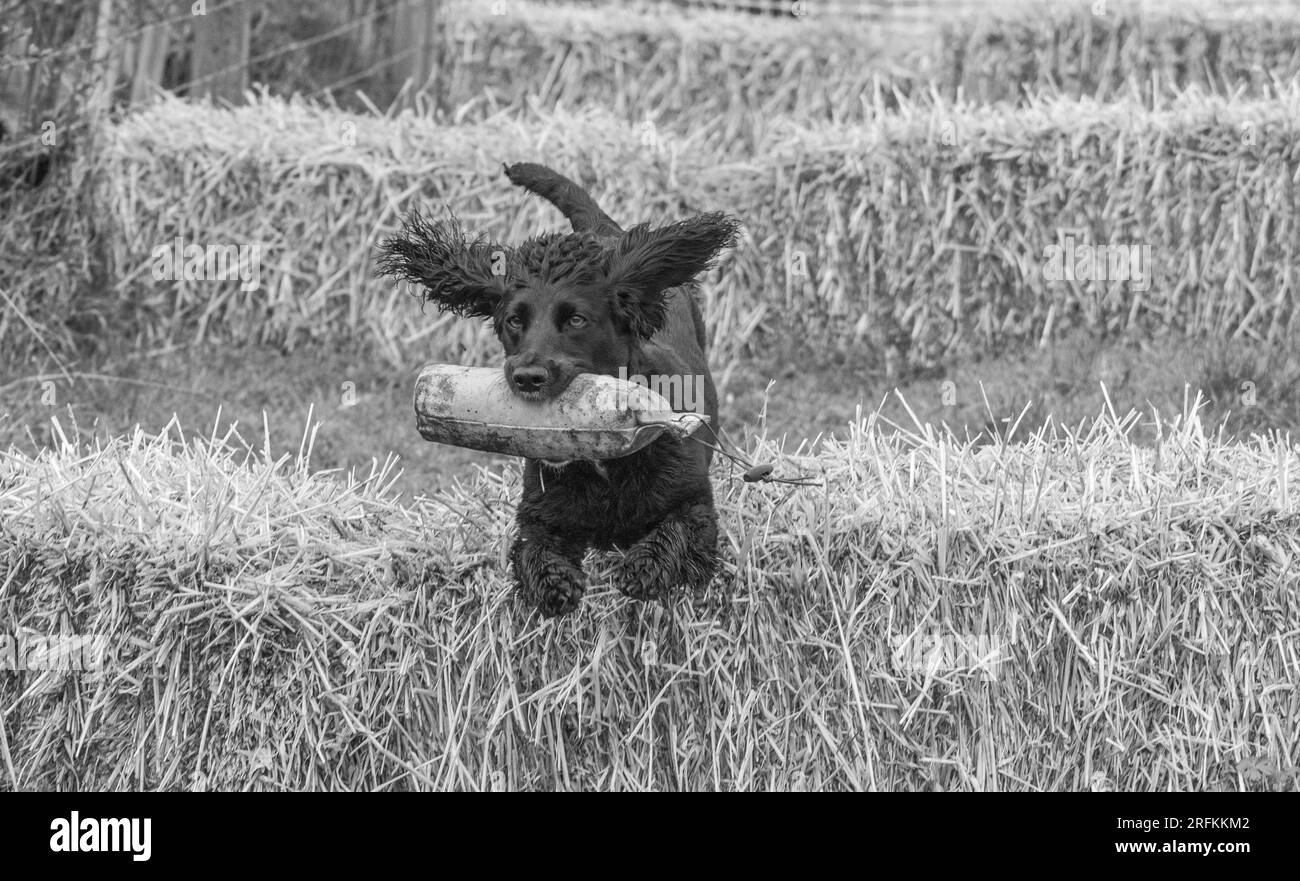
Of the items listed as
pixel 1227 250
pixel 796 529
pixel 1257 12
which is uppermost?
pixel 1257 12

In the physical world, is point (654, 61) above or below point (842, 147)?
above

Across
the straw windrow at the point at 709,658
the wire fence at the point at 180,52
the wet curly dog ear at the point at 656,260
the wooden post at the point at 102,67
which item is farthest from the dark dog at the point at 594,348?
the wooden post at the point at 102,67

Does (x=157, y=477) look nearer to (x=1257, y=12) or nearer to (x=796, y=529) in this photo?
(x=796, y=529)

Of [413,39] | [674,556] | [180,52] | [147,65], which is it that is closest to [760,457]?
[674,556]

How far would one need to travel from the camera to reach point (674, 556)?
398cm

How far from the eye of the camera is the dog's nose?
12.2 feet

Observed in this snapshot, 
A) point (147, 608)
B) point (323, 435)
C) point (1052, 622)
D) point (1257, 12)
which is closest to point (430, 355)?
point (323, 435)

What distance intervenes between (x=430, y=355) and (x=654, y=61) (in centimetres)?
509

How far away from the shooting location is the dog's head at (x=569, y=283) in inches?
154

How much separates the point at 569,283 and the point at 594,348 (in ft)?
0.56

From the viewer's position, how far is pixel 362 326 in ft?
24.6

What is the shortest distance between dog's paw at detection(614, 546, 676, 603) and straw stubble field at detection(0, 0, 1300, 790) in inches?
12.0

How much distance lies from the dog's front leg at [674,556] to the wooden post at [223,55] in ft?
17.9

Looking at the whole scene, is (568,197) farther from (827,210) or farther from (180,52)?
(180,52)
